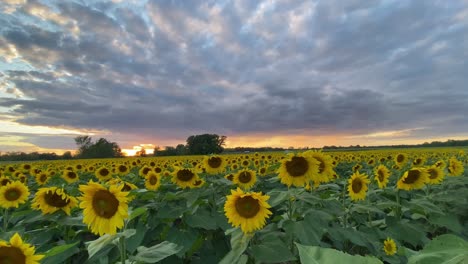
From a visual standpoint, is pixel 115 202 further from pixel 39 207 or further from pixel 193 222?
pixel 39 207

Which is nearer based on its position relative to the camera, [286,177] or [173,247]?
[173,247]

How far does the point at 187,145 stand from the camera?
60.8m

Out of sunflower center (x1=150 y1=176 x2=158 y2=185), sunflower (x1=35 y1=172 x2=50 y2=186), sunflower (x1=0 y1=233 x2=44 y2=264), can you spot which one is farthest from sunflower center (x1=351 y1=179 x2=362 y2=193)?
sunflower (x1=35 y1=172 x2=50 y2=186)

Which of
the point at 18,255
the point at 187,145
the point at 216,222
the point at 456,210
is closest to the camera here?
the point at 18,255

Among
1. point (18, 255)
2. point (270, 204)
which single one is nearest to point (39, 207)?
point (18, 255)

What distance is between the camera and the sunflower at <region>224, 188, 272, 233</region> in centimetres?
341

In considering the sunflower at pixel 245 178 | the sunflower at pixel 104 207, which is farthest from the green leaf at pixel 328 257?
the sunflower at pixel 245 178

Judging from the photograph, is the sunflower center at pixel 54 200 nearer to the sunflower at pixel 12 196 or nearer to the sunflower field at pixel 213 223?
the sunflower field at pixel 213 223

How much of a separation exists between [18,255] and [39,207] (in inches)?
92.9

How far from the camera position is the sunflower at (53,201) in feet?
14.1

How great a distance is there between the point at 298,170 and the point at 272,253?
150 centimetres

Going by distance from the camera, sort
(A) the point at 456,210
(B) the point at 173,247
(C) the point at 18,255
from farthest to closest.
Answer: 1. (A) the point at 456,210
2. (B) the point at 173,247
3. (C) the point at 18,255

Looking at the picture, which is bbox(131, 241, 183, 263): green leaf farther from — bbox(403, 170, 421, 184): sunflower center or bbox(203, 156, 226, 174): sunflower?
bbox(203, 156, 226, 174): sunflower

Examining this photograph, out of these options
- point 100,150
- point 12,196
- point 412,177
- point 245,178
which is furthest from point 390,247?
point 100,150
